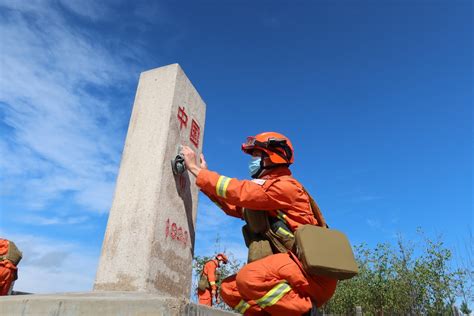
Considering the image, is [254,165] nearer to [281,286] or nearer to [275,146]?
[275,146]

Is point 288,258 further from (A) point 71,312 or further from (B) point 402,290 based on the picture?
(B) point 402,290

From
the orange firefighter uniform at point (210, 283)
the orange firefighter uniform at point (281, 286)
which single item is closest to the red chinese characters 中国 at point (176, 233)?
the orange firefighter uniform at point (281, 286)

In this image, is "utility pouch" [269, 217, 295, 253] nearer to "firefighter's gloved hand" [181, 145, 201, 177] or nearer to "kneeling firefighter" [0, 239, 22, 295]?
"firefighter's gloved hand" [181, 145, 201, 177]

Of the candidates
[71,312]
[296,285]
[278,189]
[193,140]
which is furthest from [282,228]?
[193,140]

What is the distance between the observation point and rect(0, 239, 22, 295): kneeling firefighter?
5594 millimetres

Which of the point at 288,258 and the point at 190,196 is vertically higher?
the point at 190,196

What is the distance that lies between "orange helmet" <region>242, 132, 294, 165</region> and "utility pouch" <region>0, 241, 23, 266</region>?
4903mm

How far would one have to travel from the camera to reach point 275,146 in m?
2.79

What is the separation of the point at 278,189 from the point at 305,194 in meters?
0.32

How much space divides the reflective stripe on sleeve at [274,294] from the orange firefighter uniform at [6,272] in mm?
5072

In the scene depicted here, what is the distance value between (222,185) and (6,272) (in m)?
4.82

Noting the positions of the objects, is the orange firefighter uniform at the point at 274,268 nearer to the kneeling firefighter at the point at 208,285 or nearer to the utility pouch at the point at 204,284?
the kneeling firefighter at the point at 208,285

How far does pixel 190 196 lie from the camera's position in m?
3.72

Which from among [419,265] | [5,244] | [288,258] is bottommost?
[288,258]
